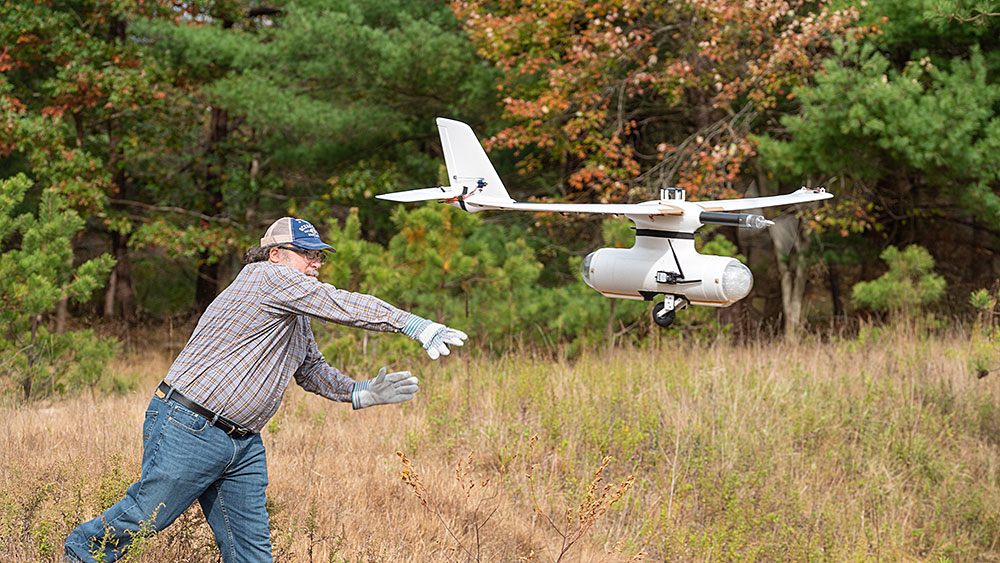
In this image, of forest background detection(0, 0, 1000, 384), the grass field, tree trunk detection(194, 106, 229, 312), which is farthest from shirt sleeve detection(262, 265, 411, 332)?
tree trunk detection(194, 106, 229, 312)

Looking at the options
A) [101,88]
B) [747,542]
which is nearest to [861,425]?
[747,542]

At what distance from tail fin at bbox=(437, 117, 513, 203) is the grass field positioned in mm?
1614

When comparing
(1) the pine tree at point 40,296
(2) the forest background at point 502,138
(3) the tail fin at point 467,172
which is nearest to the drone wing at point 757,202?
(3) the tail fin at point 467,172

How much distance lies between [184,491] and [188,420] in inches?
10.8

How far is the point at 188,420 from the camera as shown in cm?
347

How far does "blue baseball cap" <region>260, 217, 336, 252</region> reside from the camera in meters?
3.60

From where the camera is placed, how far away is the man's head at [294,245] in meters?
3.61

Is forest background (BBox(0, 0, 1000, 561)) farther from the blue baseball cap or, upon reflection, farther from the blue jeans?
the blue baseball cap

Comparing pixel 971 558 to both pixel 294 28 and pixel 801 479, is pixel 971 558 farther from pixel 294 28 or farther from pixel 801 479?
pixel 294 28

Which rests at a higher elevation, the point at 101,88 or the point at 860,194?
the point at 101,88

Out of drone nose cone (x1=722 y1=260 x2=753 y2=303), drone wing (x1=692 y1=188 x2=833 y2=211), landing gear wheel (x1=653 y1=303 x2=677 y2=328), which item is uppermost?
drone wing (x1=692 y1=188 x2=833 y2=211)

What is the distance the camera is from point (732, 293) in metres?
2.66

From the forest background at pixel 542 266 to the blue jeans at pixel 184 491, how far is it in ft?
2.43

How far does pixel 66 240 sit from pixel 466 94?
6.27 meters
